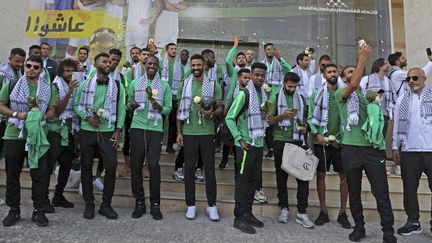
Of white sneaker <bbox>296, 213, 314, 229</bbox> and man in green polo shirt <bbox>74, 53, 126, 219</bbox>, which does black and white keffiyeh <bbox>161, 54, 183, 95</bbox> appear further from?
white sneaker <bbox>296, 213, 314, 229</bbox>

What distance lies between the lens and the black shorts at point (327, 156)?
4.95 metres

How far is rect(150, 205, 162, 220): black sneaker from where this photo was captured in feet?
15.7

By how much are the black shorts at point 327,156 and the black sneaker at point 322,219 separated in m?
0.62

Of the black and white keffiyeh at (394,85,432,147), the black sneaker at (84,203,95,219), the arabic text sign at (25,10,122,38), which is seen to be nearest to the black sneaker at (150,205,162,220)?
the black sneaker at (84,203,95,219)

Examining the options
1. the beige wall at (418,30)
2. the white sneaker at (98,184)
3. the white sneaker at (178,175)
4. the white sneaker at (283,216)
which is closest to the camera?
the white sneaker at (283,216)

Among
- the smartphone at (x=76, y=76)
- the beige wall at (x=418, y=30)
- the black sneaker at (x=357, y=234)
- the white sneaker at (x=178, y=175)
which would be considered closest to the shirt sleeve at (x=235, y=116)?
the white sneaker at (x=178, y=175)

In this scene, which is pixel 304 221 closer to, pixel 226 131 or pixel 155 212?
pixel 226 131

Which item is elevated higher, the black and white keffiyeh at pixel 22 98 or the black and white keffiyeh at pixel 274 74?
the black and white keffiyeh at pixel 274 74

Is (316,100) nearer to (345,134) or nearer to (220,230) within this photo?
(345,134)

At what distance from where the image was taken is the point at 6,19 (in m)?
8.97

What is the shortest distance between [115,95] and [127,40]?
546 centimetres

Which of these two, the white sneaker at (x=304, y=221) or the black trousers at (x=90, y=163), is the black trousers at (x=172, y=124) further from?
the white sneaker at (x=304, y=221)

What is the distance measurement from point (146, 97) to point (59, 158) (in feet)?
4.95

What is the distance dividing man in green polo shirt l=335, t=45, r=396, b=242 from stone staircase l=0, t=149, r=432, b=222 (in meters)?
0.97
